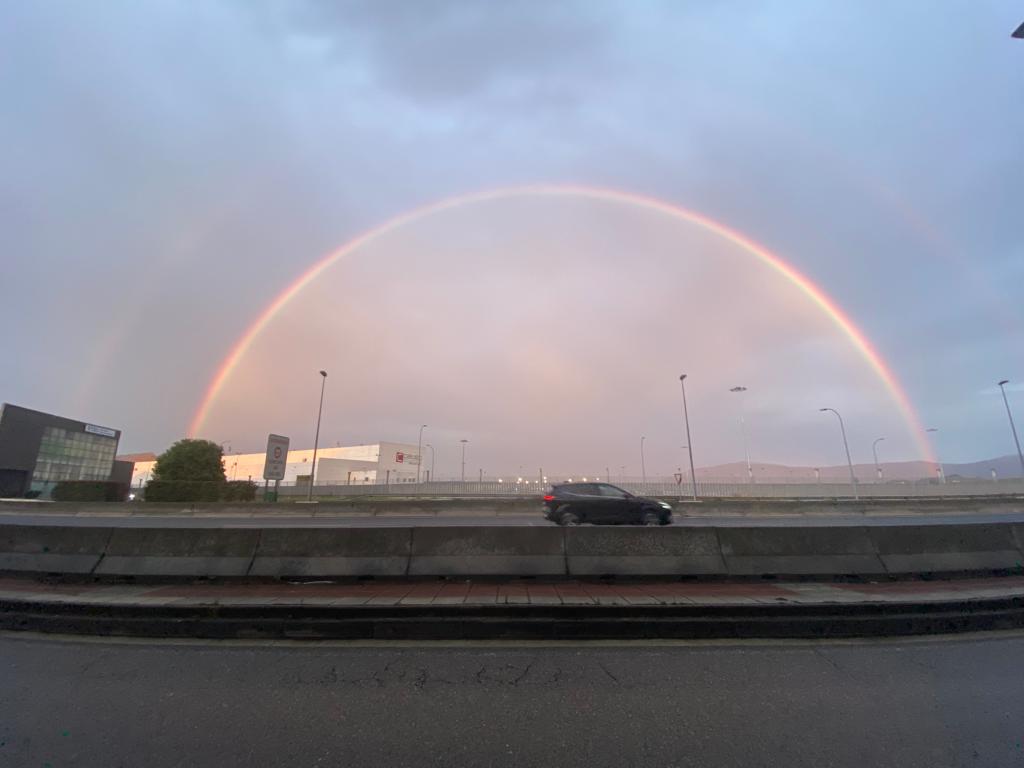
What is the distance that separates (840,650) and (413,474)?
332 feet

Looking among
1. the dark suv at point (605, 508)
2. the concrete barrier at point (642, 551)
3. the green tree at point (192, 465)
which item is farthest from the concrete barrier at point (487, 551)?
the green tree at point (192, 465)

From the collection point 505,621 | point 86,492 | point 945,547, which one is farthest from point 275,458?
point 945,547

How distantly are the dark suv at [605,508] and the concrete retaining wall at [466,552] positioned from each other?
9.75 meters

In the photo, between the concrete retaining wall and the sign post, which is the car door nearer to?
the concrete retaining wall

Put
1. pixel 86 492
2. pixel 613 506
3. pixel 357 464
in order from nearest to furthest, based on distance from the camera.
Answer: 1. pixel 613 506
2. pixel 86 492
3. pixel 357 464

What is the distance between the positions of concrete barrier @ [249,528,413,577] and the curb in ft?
4.75

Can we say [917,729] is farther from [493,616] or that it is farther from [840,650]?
[493,616]

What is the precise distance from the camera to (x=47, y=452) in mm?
64438

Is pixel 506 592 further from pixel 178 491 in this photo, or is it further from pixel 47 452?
pixel 47 452

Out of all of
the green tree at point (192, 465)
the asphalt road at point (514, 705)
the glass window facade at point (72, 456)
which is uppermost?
the glass window facade at point (72, 456)

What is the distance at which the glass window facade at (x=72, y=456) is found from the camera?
6388 centimetres

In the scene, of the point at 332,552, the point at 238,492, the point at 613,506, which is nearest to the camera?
the point at 332,552

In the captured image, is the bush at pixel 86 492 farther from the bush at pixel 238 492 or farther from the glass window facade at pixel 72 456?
the glass window facade at pixel 72 456

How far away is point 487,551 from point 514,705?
147 inches
